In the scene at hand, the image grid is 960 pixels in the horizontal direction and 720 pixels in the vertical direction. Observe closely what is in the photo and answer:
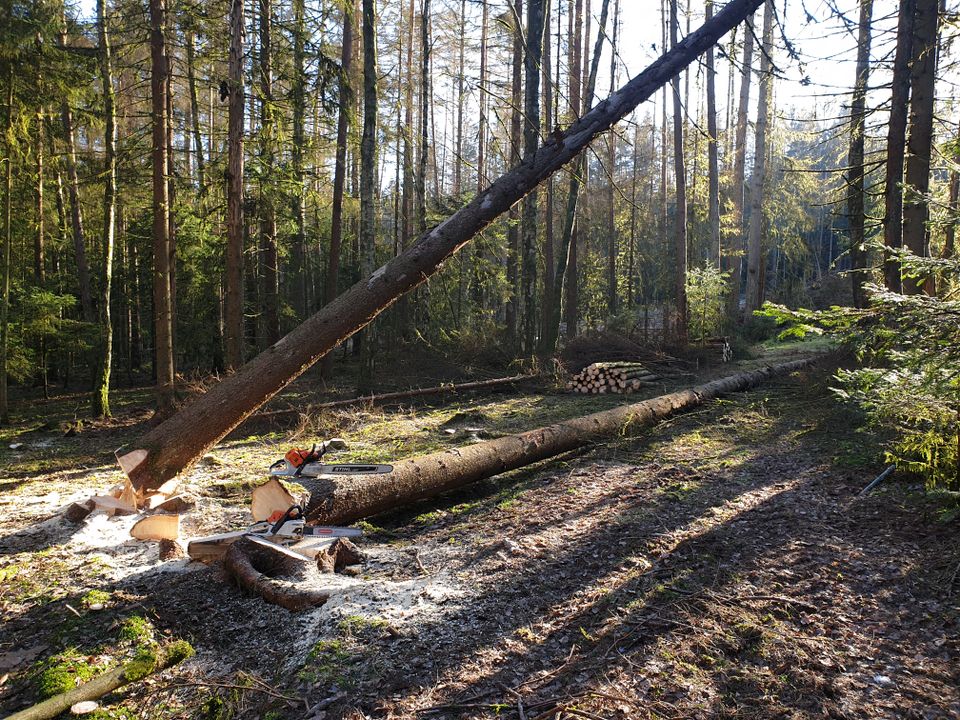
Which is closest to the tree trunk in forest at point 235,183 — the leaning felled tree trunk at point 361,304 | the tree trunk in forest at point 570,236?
the leaning felled tree trunk at point 361,304

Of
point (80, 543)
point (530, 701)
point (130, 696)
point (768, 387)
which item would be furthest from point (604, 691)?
point (768, 387)

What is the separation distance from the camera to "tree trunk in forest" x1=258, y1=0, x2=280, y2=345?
918cm

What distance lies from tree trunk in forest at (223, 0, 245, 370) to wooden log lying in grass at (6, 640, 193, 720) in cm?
692

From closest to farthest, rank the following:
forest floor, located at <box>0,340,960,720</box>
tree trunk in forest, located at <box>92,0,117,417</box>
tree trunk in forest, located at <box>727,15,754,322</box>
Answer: forest floor, located at <box>0,340,960,720</box>
tree trunk in forest, located at <box>92,0,117,417</box>
tree trunk in forest, located at <box>727,15,754,322</box>

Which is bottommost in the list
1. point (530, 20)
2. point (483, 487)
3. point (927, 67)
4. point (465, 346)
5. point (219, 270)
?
point (483, 487)

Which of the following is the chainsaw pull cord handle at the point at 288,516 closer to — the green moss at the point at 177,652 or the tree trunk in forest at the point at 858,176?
the green moss at the point at 177,652

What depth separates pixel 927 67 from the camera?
303 inches

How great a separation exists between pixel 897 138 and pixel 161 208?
10945 mm

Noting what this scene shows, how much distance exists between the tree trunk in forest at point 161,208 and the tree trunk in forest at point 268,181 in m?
1.43

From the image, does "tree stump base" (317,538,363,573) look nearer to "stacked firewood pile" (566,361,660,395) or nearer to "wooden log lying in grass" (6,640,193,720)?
"wooden log lying in grass" (6,640,193,720)

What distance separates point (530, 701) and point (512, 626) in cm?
64

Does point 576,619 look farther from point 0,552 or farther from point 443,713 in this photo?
point 0,552

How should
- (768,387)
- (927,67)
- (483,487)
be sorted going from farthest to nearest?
(768,387) → (927,67) → (483,487)

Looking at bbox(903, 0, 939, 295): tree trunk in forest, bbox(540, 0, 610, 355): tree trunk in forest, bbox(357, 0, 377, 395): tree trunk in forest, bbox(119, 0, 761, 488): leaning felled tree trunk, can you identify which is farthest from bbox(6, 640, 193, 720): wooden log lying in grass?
bbox(540, 0, 610, 355): tree trunk in forest
